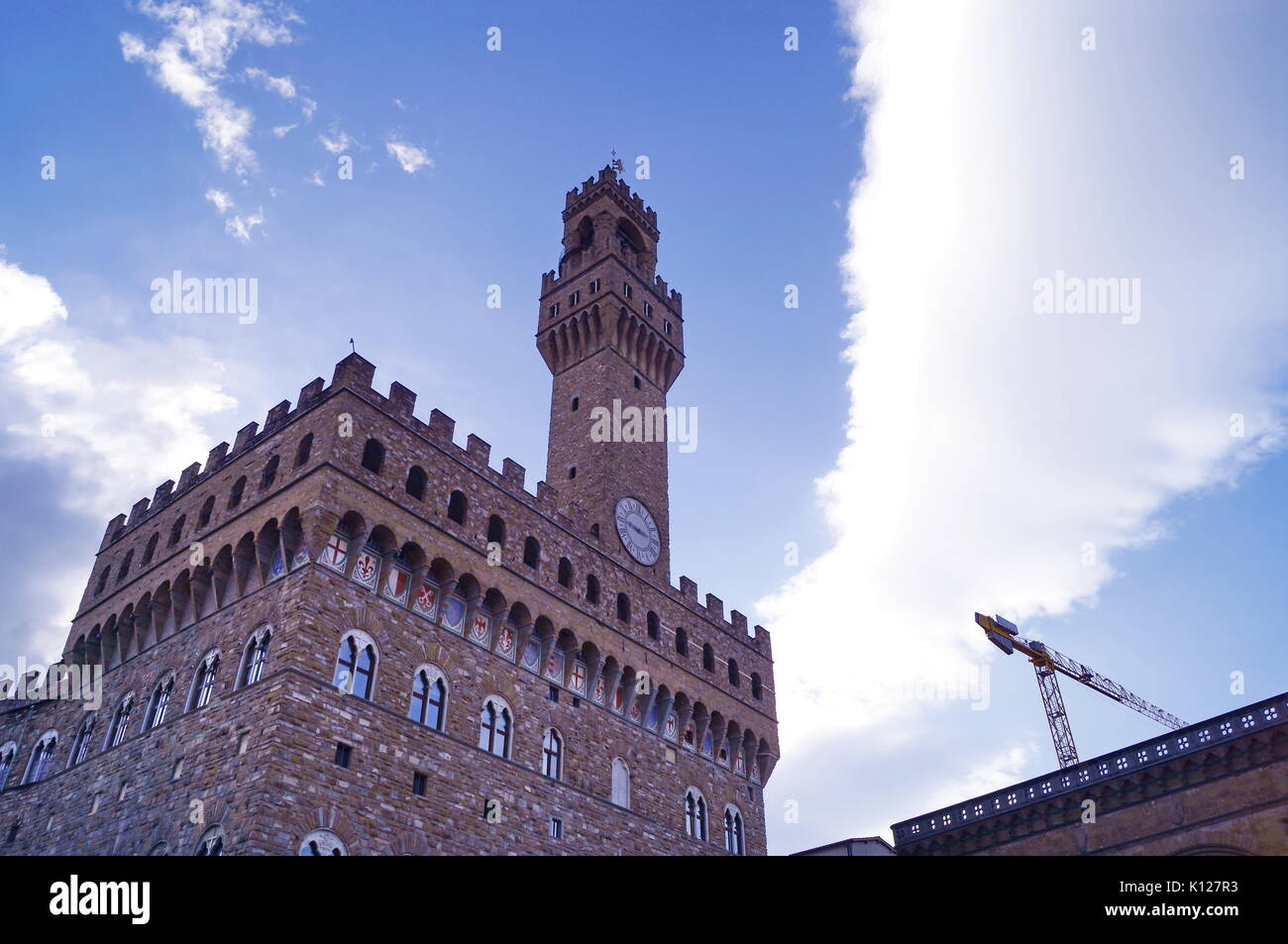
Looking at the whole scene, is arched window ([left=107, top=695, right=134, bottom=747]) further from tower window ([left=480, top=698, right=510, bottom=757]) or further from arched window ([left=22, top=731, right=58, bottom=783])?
tower window ([left=480, top=698, right=510, bottom=757])

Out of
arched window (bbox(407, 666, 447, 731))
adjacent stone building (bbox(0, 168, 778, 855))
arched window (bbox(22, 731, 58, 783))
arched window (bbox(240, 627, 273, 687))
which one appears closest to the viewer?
adjacent stone building (bbox(0, 168, 778, 855))

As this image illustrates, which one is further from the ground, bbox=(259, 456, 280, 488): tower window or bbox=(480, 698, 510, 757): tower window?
bbox=(259, 456, 280, 488): tower window

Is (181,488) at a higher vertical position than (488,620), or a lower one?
higher

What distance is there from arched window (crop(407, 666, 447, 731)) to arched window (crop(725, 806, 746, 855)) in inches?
511

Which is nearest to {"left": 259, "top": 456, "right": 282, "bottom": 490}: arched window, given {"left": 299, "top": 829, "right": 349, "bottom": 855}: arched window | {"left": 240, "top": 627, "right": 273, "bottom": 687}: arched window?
{"left": 240, "top": 627, "right": 273, "bottom": 687}: arched window

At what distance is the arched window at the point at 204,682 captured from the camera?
23.6 meters

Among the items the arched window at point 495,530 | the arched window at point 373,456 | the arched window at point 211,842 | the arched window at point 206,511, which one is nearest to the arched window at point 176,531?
the arched window at point 206,511

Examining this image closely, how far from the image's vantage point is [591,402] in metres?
37.0

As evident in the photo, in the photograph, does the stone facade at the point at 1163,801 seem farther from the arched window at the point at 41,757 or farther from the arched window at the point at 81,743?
the arched window at the point at 41,757

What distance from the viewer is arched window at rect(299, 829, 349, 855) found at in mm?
19672
